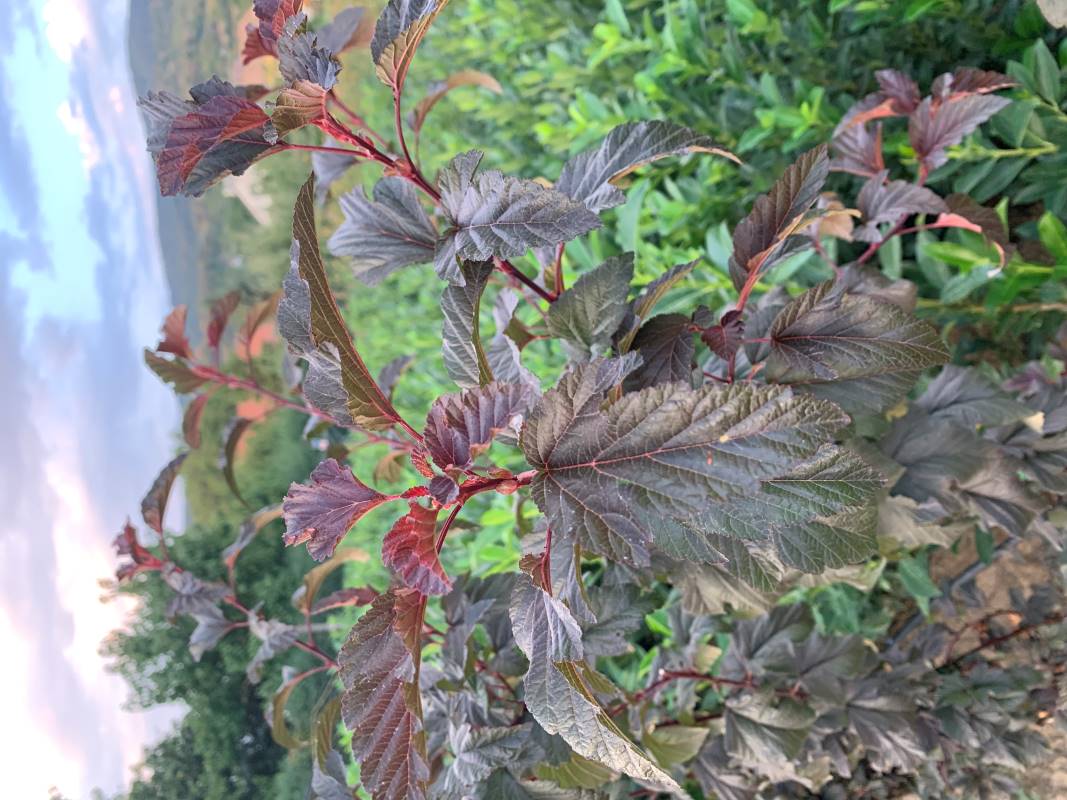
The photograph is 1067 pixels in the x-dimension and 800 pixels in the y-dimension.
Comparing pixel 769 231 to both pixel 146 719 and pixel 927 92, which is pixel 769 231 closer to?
pixel 927 92

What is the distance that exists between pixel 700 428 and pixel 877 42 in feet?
3.89

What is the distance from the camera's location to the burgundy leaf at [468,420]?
340 millimetres

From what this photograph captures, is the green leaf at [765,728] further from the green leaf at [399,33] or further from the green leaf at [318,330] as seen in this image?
the green leaf at [399,33]

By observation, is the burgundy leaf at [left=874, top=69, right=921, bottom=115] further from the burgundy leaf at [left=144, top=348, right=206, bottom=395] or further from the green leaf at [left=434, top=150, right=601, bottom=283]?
the burgundy leaf at [left=144, top=348, right=206, bottom=395]

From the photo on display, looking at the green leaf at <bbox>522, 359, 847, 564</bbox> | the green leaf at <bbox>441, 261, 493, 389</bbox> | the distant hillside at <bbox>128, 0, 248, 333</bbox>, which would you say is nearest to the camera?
the green leaf at <bbox>522, 359, 847, 564</bbox>

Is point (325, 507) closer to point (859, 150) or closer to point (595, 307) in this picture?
point (595, 307)

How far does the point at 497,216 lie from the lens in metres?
0.38

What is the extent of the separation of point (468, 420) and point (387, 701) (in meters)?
0.16

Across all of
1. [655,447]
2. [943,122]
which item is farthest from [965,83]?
[655,447]

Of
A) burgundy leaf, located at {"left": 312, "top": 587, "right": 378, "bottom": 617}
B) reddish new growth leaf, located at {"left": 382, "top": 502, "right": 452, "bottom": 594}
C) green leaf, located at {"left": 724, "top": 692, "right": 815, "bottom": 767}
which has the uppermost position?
reddish new growth leaf, located at {"left": 382, "top": 502, "right": 452, "bottom": 594}

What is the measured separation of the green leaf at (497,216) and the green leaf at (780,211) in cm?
13

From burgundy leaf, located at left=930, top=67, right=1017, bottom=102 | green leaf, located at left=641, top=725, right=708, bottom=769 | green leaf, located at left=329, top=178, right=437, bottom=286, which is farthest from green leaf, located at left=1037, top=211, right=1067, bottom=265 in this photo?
green leaf, located at left=329, top=178, right=437, bottom=286

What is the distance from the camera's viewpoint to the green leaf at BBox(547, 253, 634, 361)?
1.46ft

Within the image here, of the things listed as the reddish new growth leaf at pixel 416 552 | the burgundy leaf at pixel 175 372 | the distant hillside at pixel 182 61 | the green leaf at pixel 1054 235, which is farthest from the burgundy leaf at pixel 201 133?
the distant hillside at pixel 182 61
